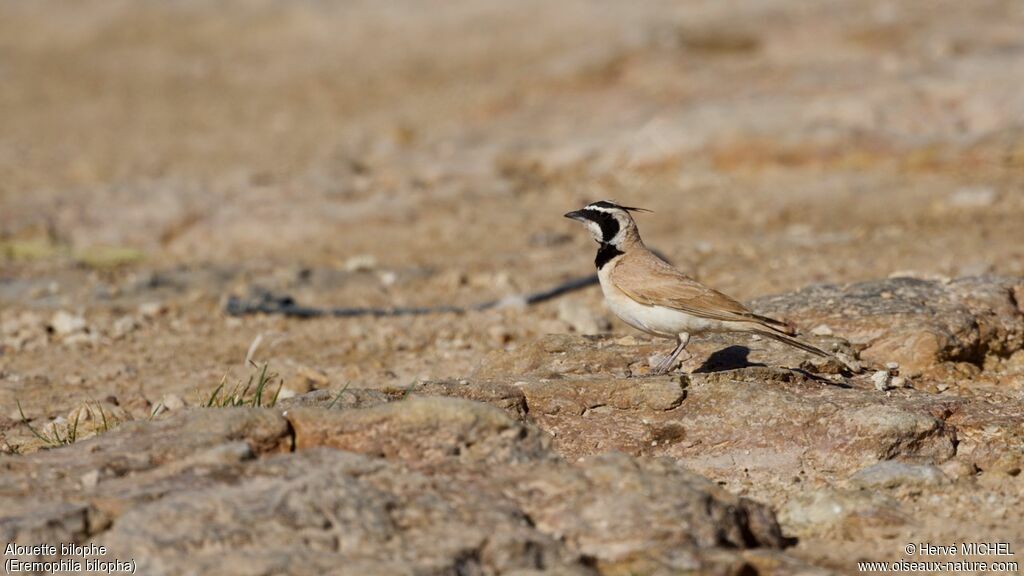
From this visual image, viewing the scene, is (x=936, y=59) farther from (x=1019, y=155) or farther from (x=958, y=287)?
(x=958, y=287)

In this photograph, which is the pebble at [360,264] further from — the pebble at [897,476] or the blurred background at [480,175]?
the pebble at [897,476]

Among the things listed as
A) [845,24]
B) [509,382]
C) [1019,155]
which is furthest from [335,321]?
[845,24]

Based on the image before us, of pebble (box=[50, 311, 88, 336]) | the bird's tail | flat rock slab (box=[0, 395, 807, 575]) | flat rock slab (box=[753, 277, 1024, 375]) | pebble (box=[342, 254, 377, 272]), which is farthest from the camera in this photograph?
pebble (box=[342, 254, 377, 272])

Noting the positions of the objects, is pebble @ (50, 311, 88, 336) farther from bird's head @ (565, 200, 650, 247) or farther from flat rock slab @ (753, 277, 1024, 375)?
flat rock slab @ (753, 277, 1024, 375)

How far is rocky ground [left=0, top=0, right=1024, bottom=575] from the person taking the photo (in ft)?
13.6

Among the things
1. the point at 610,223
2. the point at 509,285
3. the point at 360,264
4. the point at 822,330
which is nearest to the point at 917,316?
the point at 822,330

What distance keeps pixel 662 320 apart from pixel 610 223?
2.42 ft

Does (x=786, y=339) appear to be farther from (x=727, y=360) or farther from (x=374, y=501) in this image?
(x=374, y=501)

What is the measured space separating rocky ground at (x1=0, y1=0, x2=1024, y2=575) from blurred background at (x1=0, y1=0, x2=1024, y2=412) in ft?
0.17

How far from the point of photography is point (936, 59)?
1335cm

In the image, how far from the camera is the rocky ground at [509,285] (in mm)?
4152

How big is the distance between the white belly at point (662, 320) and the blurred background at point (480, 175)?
5.66 feet

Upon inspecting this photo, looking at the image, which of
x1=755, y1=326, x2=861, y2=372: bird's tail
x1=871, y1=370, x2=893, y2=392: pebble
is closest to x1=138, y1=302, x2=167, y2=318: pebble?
x1=755, y1=326, x2=861, y2=372: bird's tail

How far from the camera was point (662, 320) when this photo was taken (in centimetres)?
580
